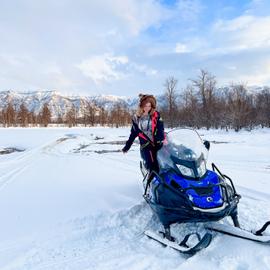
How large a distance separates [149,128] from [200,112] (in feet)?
157

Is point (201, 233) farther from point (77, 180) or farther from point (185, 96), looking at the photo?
point (185, 96)

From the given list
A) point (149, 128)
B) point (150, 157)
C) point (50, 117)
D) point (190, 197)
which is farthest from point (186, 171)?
point (50, 117)

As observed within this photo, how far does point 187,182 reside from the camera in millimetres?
3793

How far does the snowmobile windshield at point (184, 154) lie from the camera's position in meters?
3.94

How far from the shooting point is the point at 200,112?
169 feet

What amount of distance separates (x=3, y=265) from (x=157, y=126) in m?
2.92

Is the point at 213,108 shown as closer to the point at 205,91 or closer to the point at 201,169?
the point at 205,91

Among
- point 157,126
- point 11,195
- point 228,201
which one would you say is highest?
point 157,126

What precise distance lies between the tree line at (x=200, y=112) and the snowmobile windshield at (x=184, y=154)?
119ft

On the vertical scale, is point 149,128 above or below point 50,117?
below

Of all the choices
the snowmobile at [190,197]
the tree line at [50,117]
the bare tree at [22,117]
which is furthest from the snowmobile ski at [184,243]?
the bare tree at [22,117]

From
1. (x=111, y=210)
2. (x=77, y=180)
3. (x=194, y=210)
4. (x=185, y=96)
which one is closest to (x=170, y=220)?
(x=194, y=210)

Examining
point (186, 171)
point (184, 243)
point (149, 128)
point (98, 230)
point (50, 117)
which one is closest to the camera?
point (184, 243)

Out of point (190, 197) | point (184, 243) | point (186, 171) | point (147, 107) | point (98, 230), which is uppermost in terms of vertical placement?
point (147, 107)
